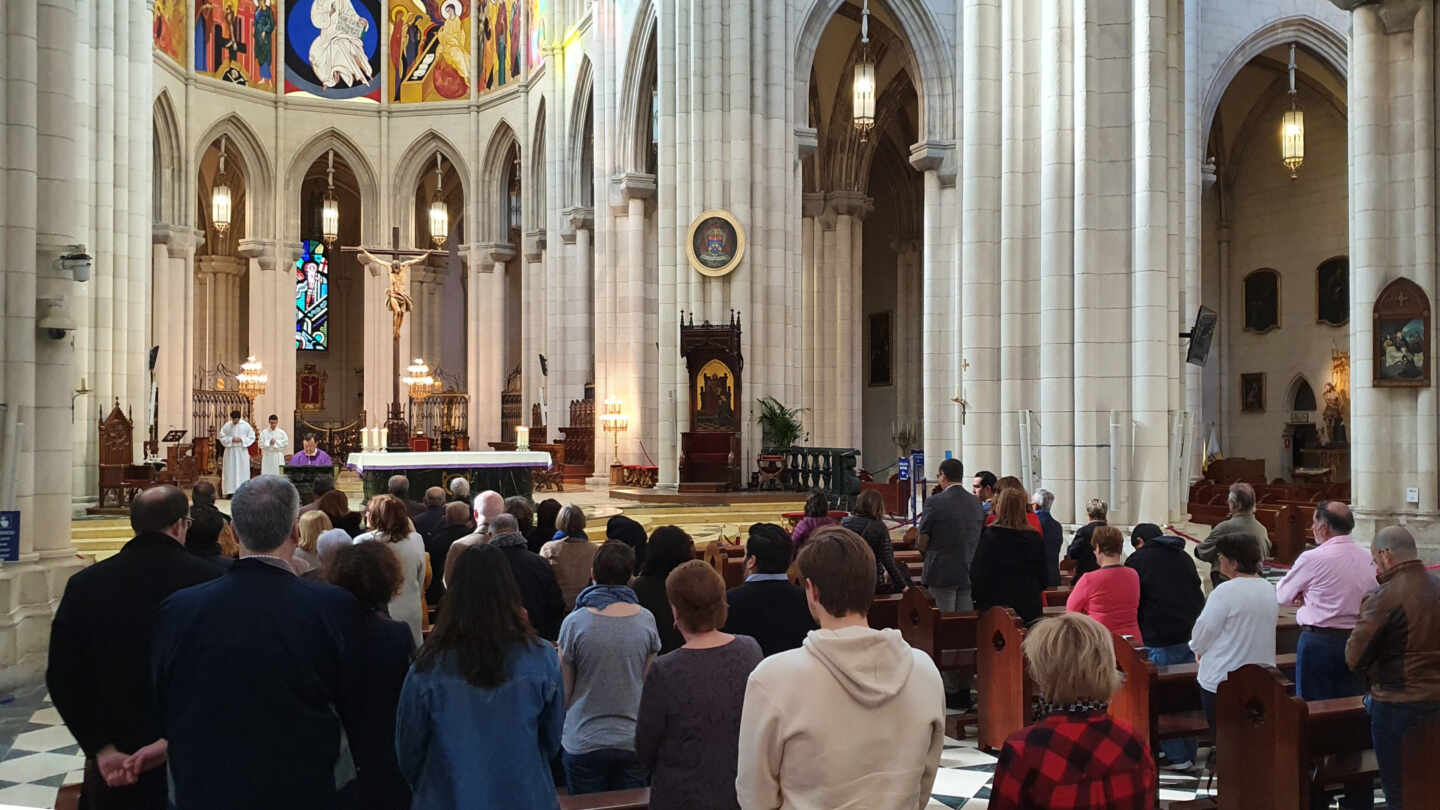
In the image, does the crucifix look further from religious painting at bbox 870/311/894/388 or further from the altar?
religious painting at bbox 870/311/894/388

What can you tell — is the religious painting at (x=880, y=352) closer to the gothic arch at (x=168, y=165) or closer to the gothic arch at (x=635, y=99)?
the gothic arch at (x=635, y=99)

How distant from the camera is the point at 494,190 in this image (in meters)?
33.0

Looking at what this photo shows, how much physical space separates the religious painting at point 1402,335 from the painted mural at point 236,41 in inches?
1089

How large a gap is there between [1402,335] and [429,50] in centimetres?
2774

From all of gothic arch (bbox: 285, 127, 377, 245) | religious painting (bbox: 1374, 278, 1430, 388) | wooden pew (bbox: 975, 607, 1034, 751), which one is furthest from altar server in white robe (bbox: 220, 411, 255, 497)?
religious painting (bbox: 1374, 278, 1430, 388)

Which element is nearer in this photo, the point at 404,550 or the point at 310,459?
the point at 404,550

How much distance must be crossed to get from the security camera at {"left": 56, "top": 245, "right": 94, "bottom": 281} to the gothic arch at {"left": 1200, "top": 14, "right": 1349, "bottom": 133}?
18.6 metres

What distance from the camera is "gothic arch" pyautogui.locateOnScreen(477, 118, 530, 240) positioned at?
107 feet

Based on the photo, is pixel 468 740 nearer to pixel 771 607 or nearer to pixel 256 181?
pixel 771 607

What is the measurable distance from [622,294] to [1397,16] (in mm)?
15230

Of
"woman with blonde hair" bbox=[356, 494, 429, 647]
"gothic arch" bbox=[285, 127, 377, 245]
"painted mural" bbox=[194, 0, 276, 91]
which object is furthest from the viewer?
"gothic arch" bbox=[285, 127, 377, 245]

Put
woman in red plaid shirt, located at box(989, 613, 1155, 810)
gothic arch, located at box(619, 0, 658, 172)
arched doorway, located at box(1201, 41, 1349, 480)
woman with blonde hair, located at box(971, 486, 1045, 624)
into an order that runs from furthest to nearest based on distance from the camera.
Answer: arched doorway, located at box(1201, 41, 1349, 480) < gothic arch, located at box(619, 0, 658, 172) < woman with blonde hair, located at box(971, 486, 1045, 624) < woman in red plaid shirt, located at box(989, 613, 1155, 810)

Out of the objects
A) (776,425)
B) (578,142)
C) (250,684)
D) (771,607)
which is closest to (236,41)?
(578,142)

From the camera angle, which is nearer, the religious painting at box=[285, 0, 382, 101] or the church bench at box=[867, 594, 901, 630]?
the church bench at box=[867, 594, 901, 630]
